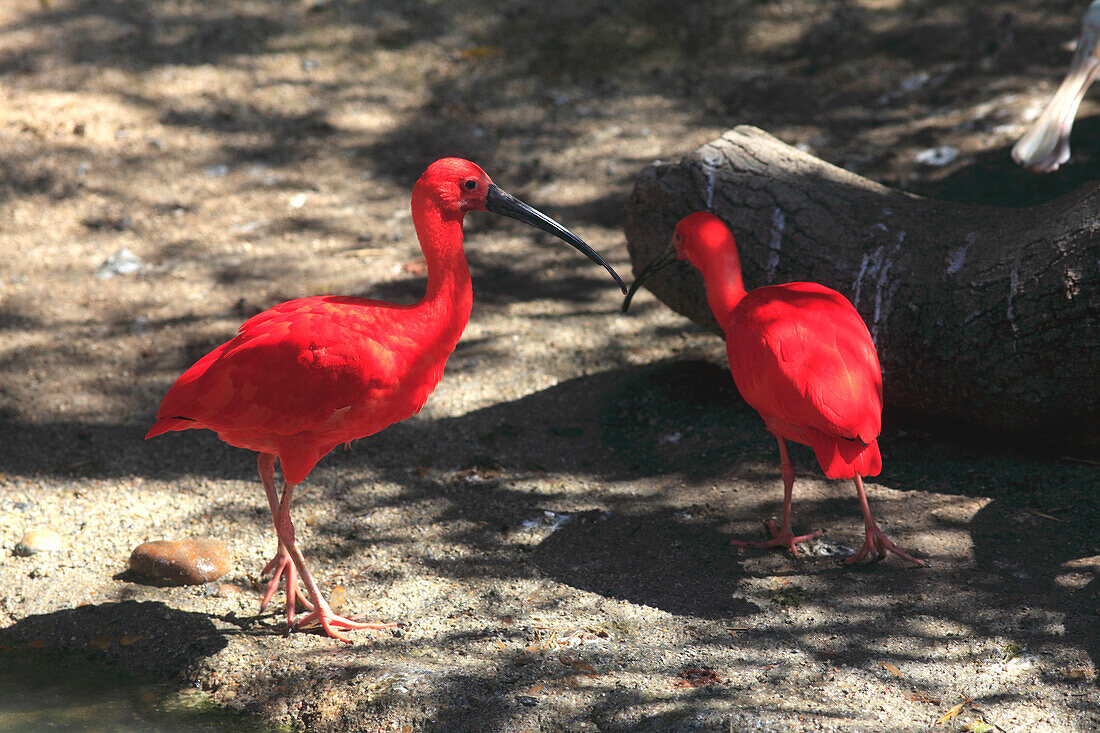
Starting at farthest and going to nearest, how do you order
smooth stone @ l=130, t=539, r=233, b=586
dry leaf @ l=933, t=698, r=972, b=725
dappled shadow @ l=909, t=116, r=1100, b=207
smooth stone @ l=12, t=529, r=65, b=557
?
dappled shadow @ l=909, t=116, r=1100, b=207 < smooth stone @ l=12, t=529, r=65, b=557 < smooth stone @ l=130, t=539, r=233, b=586 < dry leaf @ l=933, t=698, r=972, b=725

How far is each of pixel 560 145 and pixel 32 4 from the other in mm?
4603

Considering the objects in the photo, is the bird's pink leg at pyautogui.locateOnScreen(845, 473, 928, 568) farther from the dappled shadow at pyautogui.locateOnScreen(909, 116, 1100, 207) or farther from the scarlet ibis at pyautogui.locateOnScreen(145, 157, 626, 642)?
the dappled shadow at pyautogui.locateOnScreen(909, 116, 1100, 207)

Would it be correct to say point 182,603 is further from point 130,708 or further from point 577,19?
point 577,19

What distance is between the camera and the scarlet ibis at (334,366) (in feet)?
9.95

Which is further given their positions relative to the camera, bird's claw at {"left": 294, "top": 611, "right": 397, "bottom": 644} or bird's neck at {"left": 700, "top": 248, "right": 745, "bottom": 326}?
bird's neck at {"left": 700, "top": 248, "right": 745, "bottom": 326}

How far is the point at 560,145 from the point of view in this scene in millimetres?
6809

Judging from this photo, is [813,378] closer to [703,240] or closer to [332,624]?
[703,240]

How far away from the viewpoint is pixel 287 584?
3330 millimetres

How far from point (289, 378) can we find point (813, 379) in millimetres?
1783

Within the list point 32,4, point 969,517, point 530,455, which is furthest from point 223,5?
point 969,517

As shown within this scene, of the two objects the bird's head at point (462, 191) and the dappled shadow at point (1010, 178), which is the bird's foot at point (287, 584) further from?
the dappled shadow at point (1010, 178)

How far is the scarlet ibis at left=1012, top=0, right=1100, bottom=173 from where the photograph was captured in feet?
13.5

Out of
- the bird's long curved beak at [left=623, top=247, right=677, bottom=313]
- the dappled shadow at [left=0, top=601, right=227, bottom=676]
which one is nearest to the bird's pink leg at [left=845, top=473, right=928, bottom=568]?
the bird's long curved beak at [left=623, top=247, right=677, bottom=313]

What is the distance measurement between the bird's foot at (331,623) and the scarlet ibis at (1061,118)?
3.48 m
